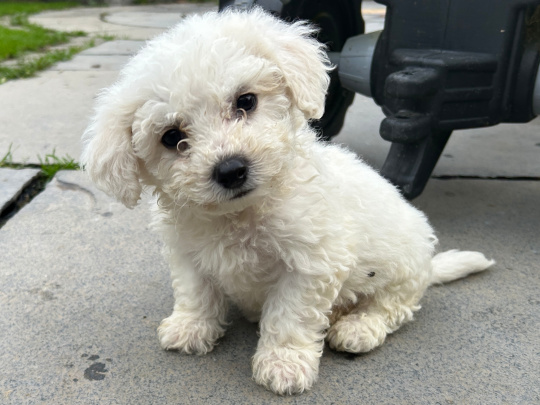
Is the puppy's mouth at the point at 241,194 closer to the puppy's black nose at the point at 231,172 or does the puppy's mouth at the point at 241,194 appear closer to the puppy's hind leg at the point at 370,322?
the puppy's black nose at the point at 231,172

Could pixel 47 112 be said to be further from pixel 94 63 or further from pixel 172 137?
pixel 172 137

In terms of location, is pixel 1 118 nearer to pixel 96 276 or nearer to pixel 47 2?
pixel 96 276

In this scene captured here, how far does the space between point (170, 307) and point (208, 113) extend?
1.17 meters

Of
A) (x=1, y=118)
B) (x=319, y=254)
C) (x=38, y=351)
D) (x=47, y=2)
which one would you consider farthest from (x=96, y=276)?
(x=47, y=2)

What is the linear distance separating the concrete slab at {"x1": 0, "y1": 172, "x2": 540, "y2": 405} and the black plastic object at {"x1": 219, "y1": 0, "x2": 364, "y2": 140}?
4.06 ft

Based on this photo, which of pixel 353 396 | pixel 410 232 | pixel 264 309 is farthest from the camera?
pixel 410 232

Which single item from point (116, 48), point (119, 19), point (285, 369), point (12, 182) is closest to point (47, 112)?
point (12, 182)

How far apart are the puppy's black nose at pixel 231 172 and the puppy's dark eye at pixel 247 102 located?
236mm

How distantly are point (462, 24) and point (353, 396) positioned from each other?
2.17 m

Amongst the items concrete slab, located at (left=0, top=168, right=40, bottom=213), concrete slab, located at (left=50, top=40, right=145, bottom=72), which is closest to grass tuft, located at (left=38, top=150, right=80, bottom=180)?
concrete slab, located at (left=0, top=168, right=40, bottom=213)

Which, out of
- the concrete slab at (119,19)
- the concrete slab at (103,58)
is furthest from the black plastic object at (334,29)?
the concrete slab at (119,19)

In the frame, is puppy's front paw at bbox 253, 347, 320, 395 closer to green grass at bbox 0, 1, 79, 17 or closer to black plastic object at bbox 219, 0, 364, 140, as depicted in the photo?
black plastic object at bbox 219, 0, 364, 140

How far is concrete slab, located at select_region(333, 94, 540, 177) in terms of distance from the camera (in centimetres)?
448

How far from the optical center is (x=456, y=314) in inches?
109
